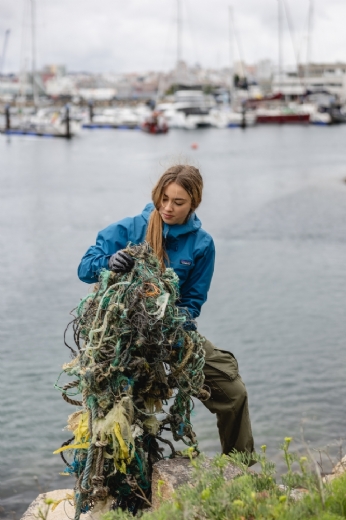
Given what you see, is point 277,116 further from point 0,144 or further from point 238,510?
point 238,510

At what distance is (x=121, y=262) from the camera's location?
4266 mm

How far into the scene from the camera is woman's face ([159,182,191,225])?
455cm

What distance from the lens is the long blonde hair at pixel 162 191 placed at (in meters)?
4.55

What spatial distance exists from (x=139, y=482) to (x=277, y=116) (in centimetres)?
9998

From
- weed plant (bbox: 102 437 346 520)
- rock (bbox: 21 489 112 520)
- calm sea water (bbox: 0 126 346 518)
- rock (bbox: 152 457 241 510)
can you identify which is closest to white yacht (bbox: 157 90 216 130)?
calm sea water (bbox: 0 126 346 518)

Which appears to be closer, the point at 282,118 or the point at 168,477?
the point at 168,477

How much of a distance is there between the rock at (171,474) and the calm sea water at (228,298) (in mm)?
524

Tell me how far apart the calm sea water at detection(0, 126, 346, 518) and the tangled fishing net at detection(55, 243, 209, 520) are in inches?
31.6

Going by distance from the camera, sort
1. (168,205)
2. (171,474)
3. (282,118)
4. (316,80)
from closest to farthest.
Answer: (168,205), (171,474), (282,118), (316,80)

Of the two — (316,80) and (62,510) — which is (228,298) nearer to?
(62,510)

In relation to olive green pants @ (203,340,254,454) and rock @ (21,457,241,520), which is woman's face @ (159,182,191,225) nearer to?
olive green pants @ (203,340,254,454)

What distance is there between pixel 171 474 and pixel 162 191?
166 cm

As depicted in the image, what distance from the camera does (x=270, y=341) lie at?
12031 millimetres

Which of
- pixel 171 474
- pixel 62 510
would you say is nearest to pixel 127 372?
pixel 171 474
